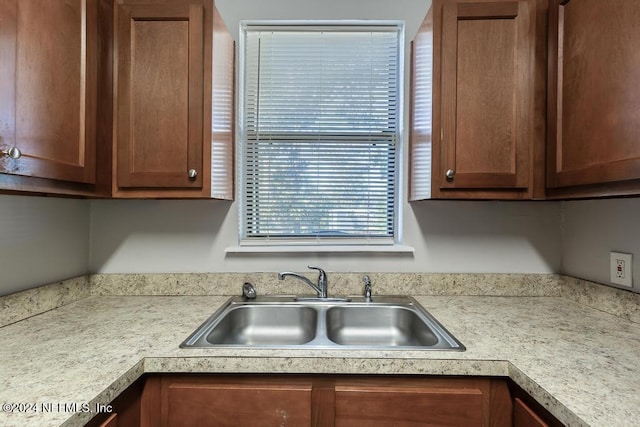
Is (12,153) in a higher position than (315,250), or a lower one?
higher

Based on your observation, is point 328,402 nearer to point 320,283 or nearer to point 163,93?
point 320,283

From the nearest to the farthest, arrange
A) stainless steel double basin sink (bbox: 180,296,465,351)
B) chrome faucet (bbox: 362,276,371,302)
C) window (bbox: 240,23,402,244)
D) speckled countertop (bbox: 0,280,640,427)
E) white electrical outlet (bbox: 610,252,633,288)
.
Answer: speckled countertop (bbox: 0,280,640,427) → white electrical outlet (bbox: 610,252,633,288) → stainless steel double basin sink (bbox: 180,296,465,351) → chrome faucet (bbox: 362,276,371,302) → window (bbox: 240,23,402,244)

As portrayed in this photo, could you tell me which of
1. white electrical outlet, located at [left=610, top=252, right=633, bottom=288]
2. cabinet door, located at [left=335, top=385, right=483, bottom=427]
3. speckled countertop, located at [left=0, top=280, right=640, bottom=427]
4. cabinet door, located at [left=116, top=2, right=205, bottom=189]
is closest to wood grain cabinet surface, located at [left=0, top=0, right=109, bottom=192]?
cabinet door, located at [left=116, top=2, right=205, bottom=189]

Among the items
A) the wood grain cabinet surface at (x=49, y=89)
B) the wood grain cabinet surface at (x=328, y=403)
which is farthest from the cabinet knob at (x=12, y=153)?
the wood grain cabinet surface at (x=328, y=403)

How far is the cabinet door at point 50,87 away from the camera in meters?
0.84

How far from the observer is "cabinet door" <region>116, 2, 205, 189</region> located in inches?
47.9

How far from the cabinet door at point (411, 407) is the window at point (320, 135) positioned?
0.81m

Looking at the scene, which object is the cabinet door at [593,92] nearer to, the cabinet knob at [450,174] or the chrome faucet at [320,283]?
the cabinet knob at [450,174]

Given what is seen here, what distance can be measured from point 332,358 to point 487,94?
3.74ft

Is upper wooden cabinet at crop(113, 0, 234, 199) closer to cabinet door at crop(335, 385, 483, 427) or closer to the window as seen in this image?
the window

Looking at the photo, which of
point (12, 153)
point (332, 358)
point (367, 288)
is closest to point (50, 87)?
point (12, 153)

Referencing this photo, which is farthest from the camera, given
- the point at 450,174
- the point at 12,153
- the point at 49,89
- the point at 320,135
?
the point at 320,135

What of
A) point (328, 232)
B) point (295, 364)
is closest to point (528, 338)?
point (295, 364)

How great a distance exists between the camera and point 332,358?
0.88 meters
